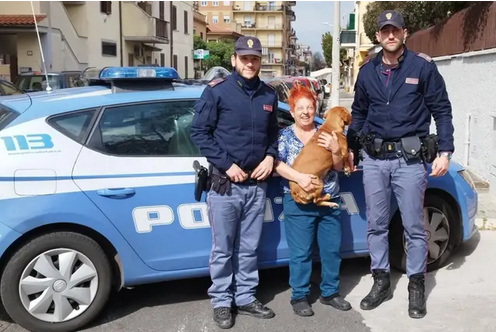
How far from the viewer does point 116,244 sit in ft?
11.9

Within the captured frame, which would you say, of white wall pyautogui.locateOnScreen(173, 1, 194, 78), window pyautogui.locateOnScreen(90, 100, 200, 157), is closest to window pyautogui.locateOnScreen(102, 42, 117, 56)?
white wall pyautogui.locateOnScreen(173, 1, 194, 78)

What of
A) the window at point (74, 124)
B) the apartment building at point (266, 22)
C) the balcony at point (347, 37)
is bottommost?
the window at point (74, 124)

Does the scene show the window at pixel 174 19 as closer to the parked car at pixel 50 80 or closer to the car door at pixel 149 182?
the parked car at pixel 50 80

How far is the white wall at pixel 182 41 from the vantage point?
40.9 meters

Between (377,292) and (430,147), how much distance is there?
43.2 inches

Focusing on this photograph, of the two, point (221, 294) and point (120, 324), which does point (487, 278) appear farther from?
point (120, 324)

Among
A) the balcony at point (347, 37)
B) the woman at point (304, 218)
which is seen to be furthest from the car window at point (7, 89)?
the woman at point (304, 218)

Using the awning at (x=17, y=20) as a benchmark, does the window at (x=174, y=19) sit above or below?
above

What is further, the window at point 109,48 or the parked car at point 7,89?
the window at point 109,48

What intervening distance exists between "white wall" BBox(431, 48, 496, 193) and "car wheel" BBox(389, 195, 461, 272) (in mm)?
3213

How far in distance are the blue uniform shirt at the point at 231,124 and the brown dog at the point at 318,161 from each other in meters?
0.29

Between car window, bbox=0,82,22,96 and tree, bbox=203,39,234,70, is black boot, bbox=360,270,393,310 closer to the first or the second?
car window, bbox=0,82,22,96

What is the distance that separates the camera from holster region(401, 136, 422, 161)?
3.76 meters

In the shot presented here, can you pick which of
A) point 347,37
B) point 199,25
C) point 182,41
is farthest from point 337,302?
point 199,25
